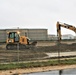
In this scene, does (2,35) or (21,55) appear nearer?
(21,55)

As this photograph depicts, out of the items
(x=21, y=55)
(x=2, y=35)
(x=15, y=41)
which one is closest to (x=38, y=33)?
(x=2, y=35)

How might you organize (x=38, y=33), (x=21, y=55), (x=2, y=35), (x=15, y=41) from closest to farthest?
1. (x=21, y=55)
2. (x=15, y=41)
3. (x=2, y=35)
4. (x=38, y=33)

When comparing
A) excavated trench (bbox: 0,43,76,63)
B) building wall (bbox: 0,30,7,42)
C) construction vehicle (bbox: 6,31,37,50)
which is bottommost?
excavated trench (bbox: 0,43,76,63)

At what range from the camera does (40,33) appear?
3706 inches

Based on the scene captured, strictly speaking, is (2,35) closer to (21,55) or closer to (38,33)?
(38,33)

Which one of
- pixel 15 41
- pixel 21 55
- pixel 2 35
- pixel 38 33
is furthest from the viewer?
pixel 38 33

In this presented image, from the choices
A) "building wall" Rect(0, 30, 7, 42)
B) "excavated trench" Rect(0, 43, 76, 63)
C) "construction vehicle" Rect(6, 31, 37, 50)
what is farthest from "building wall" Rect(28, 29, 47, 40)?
"excavated trench" Rect(0, 43, 76, 63)

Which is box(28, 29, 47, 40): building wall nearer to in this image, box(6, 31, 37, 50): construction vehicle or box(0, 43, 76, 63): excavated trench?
box(6, 31, 37, 50): construction vehicle

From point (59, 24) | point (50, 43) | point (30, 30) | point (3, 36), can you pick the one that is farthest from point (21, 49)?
point (30, 30)

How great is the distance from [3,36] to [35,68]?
64252 mm

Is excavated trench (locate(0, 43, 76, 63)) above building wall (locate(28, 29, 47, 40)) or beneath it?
beneath

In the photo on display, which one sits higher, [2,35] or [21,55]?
[2,35]

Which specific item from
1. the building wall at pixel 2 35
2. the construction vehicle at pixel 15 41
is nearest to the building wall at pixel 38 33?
the building wall at pixel 2 35

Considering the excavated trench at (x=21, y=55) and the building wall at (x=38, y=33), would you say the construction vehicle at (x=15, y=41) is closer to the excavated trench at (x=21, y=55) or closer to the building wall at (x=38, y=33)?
the excavated trench at (x=21, y=55)
